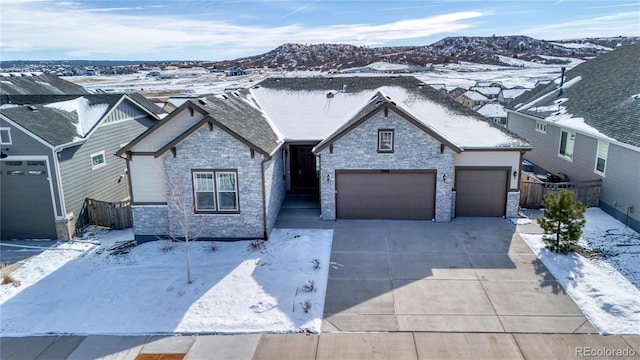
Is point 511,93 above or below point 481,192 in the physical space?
above

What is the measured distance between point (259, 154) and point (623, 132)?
13.8 metres

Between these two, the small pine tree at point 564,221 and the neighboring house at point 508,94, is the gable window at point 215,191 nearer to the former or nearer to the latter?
the small pine tree at point 564,221

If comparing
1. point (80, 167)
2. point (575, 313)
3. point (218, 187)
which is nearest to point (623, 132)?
point (575, 313)

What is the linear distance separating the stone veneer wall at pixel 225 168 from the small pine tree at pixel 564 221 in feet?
31.8

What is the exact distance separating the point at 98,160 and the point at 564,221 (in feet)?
59.8

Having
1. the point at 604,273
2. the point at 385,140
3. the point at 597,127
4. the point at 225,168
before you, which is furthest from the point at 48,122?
the point at 597,127

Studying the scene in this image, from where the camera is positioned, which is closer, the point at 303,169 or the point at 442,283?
the point at 442,283

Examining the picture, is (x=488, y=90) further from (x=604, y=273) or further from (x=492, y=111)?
(x=604, y=273)

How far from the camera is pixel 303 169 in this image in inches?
794

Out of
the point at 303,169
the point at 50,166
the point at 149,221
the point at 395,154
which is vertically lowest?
the point at 149,221

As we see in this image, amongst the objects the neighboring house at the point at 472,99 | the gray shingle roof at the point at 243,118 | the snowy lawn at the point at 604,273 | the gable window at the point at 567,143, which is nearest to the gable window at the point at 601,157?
the gable window at the point at 567,143

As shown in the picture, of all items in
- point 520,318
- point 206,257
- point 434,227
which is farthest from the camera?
point 434,227

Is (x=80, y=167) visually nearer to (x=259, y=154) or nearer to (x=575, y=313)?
(x=259, y=154)

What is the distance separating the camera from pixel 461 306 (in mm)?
11070
